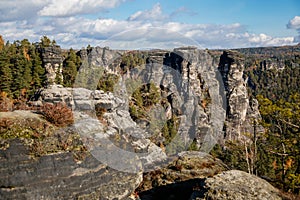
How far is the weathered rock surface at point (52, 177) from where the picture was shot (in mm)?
9492

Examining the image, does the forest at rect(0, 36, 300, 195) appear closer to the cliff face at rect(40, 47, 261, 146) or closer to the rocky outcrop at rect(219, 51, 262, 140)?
the cliff face at rect(40, 47, 261, 146)

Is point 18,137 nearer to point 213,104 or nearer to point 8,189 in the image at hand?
point 8,189

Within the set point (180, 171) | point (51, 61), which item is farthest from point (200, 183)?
point (51, 61)

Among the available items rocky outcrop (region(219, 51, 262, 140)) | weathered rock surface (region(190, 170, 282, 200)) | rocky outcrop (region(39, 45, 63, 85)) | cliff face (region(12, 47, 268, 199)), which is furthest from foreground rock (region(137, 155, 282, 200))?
rocky outcrop (region(219, 51, 262, 140))

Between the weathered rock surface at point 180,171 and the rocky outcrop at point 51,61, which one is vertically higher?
the rocky outcrop at point 51,61

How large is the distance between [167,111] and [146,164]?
6307 centimetres

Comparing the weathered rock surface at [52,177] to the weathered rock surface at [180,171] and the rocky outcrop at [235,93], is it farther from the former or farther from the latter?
the rocky outcrop at [235,93]

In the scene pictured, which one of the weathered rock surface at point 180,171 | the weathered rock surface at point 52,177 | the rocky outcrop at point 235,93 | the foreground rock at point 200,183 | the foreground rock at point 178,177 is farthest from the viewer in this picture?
the rocky outcrop at point 235,93

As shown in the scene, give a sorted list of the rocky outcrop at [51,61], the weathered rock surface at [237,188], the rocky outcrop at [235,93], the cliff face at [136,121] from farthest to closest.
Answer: the rocky outcrop at [235,93]
the rocky outcrop at [51,61]
the weathered rock surface at [237,188]
the cliff face at [136,121]

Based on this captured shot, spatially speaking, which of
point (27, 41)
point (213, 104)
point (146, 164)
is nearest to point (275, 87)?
point (213, 104)

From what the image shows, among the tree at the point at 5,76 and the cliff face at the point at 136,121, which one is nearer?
the cliff face at the point at 136,121

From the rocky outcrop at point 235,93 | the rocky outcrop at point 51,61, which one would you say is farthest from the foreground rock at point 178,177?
the rocky outcrop at point 235,93

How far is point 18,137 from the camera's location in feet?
33.4

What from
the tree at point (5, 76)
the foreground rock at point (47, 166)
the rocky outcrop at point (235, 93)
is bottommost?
the rocky outcrop at point (235, 93)
